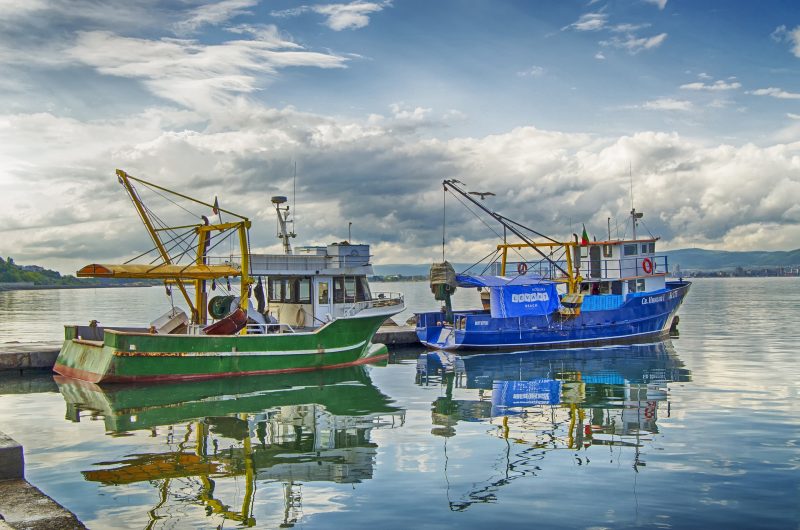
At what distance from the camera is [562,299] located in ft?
107

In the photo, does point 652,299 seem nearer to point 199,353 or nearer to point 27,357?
point 199,353

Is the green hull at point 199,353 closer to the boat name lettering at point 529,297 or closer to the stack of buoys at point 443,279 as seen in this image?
the stack of buoys at point 443,279

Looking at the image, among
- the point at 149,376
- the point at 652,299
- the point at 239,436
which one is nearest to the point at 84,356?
the point at 149,376

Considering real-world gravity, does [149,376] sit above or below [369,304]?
below

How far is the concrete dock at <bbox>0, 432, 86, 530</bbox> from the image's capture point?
25.4 feet

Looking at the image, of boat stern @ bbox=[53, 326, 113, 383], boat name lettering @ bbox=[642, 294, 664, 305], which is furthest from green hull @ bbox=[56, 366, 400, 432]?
boat name lettering @ bbox=[642, 294, 664, 305]

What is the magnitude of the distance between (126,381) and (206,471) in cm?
1048

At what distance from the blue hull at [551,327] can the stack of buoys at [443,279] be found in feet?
5.05

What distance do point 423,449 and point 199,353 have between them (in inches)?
423

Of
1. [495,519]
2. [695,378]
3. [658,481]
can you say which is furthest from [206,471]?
[695,378]

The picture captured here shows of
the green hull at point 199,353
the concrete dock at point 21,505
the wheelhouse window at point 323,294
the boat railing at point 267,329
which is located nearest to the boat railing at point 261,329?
the boat railing at point 267,329

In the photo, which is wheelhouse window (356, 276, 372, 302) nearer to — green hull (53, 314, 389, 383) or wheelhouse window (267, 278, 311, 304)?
green hull (53, 314, 389, 383)

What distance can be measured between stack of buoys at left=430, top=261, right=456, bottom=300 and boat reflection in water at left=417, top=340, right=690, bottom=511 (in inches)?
104

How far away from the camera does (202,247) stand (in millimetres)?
25047
